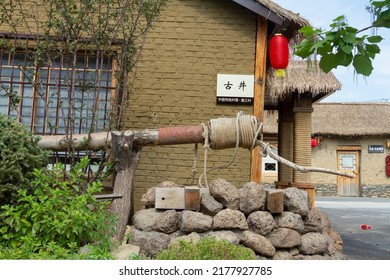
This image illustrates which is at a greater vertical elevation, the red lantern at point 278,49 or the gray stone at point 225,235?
the red lantern at point 278,49

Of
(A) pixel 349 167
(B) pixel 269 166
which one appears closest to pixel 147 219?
(B) pixel 269 166

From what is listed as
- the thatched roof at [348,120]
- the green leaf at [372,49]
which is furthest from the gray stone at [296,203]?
the thatched roof at [348,120]

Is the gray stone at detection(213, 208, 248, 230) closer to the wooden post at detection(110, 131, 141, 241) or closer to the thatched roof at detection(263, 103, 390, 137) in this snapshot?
the wooden post at detection(110, 131, 141, 241)

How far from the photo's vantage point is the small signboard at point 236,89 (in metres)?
6.69

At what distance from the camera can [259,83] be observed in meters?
6.71

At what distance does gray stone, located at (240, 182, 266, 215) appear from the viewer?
4.69m

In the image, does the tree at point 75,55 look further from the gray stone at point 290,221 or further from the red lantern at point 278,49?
the gray stone at point 290,221

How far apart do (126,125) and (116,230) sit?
236 centimetres

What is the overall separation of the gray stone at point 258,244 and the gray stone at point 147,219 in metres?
0.91

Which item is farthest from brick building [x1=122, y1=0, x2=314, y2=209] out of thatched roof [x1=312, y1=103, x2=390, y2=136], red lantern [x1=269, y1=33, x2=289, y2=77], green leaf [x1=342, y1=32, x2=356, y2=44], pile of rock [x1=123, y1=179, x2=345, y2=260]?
thatched roof [x1=312, y1=103, x2=390, y2=136]

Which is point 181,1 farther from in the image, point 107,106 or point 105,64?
point 107,106

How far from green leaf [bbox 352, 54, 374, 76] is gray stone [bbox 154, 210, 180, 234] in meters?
2.38

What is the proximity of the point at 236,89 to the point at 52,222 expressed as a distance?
3461 millimetres

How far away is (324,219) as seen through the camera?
598 centimetres
